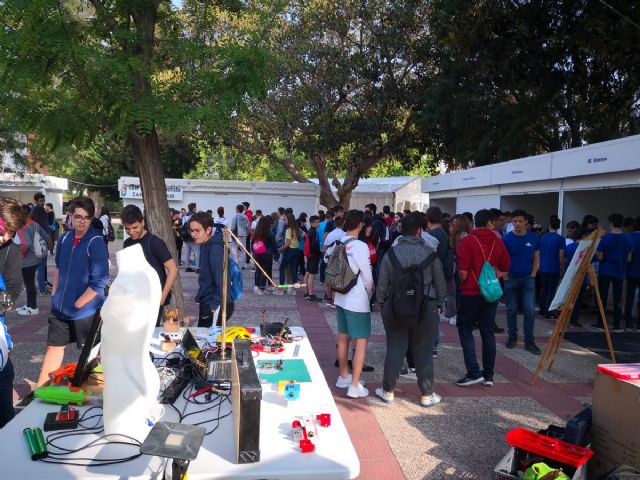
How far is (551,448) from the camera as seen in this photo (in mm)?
3100

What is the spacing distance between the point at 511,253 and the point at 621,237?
2533mm

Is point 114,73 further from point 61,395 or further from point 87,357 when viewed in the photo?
point 61,395

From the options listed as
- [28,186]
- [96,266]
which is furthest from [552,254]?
[28,186]

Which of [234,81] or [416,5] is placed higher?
[416,5]

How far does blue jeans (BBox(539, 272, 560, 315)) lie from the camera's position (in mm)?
8922

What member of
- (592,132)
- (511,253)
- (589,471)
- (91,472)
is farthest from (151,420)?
(592,132)

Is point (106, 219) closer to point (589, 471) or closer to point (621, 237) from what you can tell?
point (621, 237)

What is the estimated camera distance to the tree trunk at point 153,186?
6.38 meters

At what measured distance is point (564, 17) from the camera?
43.5 feet

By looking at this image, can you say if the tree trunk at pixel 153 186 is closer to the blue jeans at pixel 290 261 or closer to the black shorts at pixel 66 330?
the black shorts at pixel 66 330

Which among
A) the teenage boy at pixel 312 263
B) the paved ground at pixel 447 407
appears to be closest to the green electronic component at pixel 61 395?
the paved ground at pixel 447 407

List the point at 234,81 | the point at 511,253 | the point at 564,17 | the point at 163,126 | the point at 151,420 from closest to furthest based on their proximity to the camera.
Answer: the point at 151,420 → the point at 163,126 → the point at 234,81 → the point at 511,253 → the point at 564,17

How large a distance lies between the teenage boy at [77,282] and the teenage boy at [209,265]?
92cm

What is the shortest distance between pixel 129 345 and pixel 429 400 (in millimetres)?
3302
